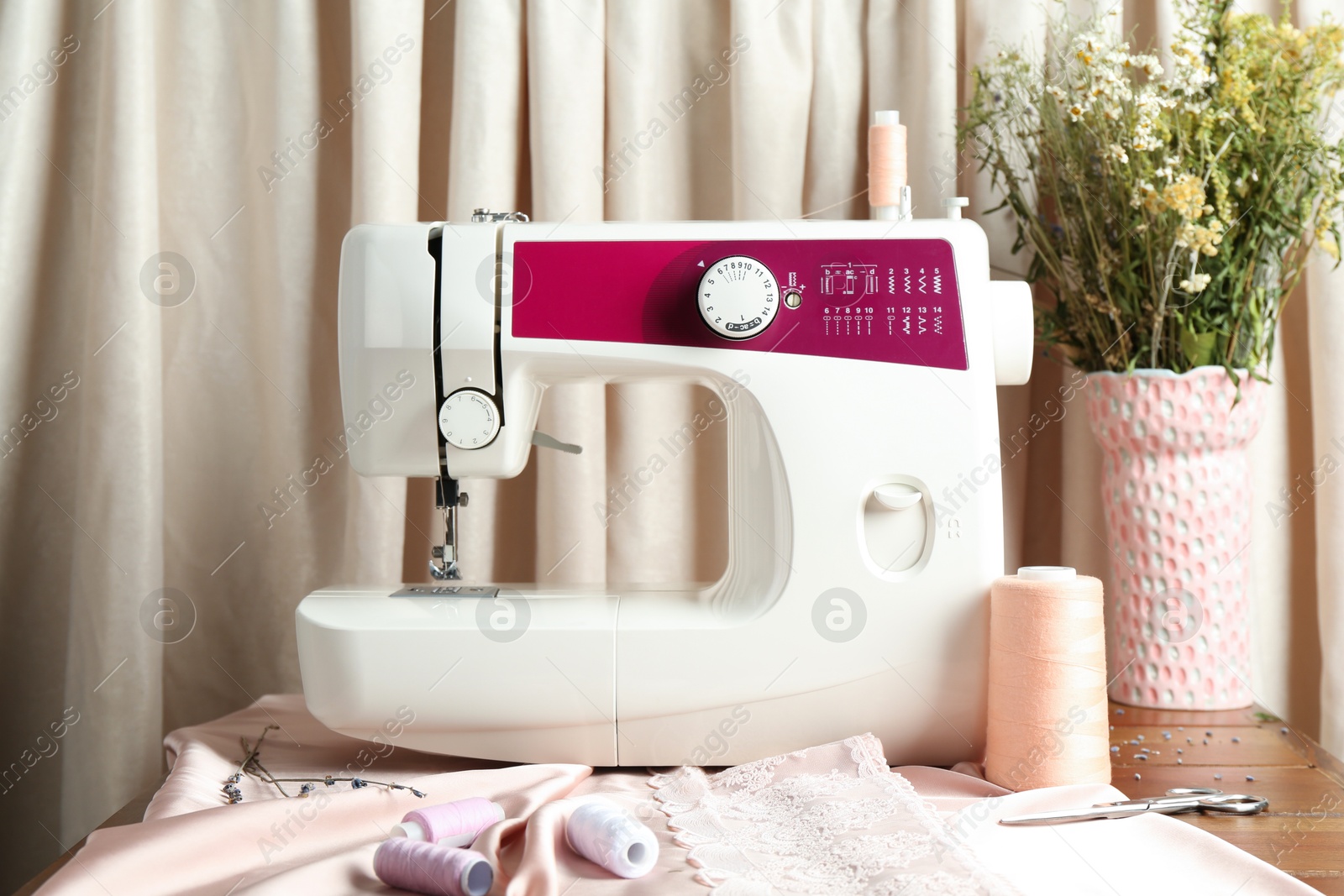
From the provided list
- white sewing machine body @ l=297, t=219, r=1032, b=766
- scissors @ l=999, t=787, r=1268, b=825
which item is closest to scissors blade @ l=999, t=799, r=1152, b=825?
scissors @ l=999, t=787, r=1268, b=825

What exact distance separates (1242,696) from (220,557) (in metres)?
1.40

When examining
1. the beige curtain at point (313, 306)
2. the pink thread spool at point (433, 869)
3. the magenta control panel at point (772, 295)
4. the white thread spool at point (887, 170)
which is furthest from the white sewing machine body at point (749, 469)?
the beige curtain at point (313, 306)

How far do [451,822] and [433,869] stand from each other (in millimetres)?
95

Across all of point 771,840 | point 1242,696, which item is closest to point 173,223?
point 771,840

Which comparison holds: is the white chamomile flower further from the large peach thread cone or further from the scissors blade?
the scissors blade

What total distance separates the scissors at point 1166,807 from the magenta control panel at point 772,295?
1.35 feet

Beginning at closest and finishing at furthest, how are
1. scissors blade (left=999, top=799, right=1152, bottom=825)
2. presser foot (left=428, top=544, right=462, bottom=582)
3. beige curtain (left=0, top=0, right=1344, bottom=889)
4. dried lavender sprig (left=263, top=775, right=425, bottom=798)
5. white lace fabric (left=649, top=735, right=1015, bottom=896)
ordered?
white lace fabric (left=649, top=735, right=1015, bottom=896) → scissors blade (left=999, top=799, right=1152, bottom=825) → dried lavender sprig (left=263, top=775, right=425, bottom=798) → presser foot (left=428, top=544, right=462, bottom=582) → beige curtain (left=0, top=0, right=1344, bottom=889)

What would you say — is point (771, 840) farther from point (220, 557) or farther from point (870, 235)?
point (220, 557)

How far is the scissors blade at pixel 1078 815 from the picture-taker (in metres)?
0.80

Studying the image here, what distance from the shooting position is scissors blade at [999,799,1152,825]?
797 mm

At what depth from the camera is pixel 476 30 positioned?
145 cm

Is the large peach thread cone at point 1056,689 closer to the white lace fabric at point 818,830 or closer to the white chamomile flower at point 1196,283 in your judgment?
the white lace fabric at point 818,830

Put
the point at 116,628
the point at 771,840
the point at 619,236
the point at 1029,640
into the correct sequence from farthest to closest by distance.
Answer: the point at 116,628 → the point at 619,236 → the point at 1029,640 → the point at 771,840

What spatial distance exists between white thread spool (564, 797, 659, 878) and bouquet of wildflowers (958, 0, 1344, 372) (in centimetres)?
80
